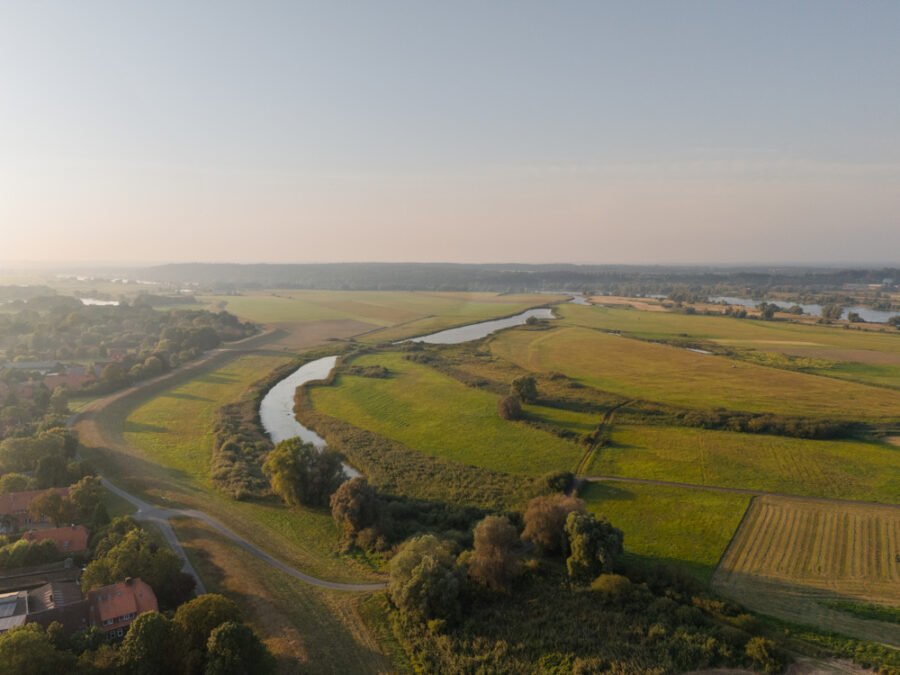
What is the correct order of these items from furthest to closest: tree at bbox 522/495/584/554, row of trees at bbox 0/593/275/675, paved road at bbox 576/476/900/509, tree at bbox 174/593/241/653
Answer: paved road at bbox 576/476/900/509 → tree at bbox 522/495/584/554 → tree at bbox 174/593/241/653 → row of trees at bbox 0/593/275/675

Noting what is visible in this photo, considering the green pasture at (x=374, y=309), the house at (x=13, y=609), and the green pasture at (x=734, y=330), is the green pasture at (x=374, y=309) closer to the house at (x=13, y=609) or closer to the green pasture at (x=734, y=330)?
the green pasture at (x=734, y=330)

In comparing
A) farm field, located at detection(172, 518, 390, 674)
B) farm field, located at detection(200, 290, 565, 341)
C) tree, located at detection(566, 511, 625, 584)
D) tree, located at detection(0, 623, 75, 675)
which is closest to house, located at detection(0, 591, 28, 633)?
tree, located at detection(0, 623, 75, 675)

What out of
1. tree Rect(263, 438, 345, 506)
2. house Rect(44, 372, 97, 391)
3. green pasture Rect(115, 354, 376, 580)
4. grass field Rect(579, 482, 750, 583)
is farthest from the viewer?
house Rect(44, 372, 97, 391)

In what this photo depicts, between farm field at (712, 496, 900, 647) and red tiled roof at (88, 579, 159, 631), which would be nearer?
red tiled roof at (88, 579, 159, 631)

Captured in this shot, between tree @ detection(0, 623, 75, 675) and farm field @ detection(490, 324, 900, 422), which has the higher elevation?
farm field @ detection(490, 324, 900, 422)

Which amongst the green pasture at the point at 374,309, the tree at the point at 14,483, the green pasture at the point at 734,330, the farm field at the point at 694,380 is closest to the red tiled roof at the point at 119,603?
the tree at the point at 14,483

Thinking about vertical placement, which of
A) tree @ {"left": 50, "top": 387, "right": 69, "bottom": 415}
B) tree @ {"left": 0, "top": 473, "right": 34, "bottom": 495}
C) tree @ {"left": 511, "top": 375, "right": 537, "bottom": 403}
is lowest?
tree @ {"left": 0, "top": 473, "right": 34, "bottom": 495}

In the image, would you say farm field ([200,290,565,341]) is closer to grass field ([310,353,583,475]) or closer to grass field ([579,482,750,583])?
grass field ([310,353,583,475])
